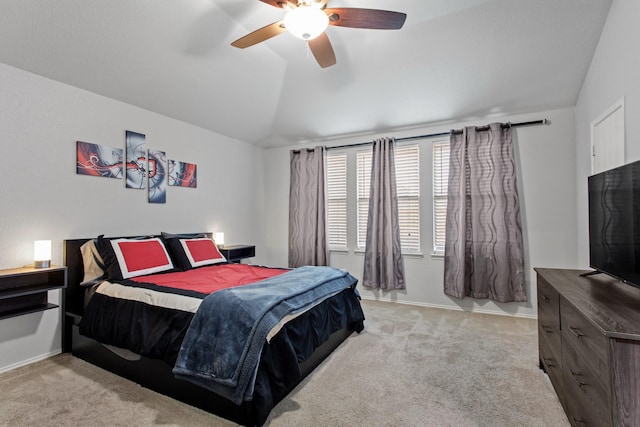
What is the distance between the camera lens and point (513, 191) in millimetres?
3812

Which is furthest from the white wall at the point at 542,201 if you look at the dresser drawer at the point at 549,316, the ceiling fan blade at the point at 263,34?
the ceiling fan blade at the point at 263,34

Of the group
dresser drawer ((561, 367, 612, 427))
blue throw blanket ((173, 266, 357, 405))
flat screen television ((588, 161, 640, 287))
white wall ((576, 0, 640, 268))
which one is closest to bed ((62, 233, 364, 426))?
blue throw blanket ((173, 266, 357, 405))

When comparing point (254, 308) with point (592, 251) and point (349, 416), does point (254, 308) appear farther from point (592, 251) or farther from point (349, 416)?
point (592, 251)

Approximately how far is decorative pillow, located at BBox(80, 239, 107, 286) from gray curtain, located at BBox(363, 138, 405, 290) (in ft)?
10.7

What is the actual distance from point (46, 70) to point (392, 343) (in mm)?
4059

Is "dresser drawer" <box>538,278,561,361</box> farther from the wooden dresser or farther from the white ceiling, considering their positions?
the white ceiling

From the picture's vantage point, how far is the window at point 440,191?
4312mm

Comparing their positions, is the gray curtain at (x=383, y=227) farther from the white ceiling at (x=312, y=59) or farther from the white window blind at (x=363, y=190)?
the white ceiling at (x=312, y=59)

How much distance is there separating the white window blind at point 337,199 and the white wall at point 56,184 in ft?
6.97

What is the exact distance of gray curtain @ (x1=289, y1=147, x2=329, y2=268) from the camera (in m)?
4.99

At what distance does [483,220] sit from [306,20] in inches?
127

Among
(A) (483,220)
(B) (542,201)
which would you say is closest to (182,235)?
(A) (483,220)

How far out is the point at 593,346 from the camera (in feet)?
4.48

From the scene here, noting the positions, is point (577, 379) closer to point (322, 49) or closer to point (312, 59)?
point (322, 49)
